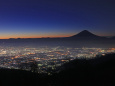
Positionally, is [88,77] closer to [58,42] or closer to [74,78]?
[74,78]

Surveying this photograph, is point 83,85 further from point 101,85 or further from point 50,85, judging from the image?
point 50,85

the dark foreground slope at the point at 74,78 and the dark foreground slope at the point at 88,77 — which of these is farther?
the dark foreground slope at the point at 74,78

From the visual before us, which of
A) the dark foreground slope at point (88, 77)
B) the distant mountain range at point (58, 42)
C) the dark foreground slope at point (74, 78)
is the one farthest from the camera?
the distant mountain range at point (58, 42)

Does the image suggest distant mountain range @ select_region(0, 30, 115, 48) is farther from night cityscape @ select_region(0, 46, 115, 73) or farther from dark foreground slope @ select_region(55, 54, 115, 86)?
dark foreground slope @ select_region(55, 54, 115, 86)

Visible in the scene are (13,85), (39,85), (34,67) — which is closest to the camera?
(39,85)

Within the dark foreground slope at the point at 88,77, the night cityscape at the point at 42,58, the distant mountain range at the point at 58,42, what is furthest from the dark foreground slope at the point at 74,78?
the distant mountain range at the point at 58,42

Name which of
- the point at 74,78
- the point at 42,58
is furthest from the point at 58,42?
the point at 74,78

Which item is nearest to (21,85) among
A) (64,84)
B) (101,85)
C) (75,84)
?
(64,84)

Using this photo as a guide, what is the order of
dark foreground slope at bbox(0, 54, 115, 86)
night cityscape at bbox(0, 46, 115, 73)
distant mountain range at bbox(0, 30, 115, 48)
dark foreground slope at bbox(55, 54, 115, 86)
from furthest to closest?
distant mountain range at bbox(0, 30, 115, 48) < night cityscape at bbox(0, 46, 115, 73) < dark foreground slope at bbox(0, 54, 115, 86) < dark foreground slope at bbox(55, 54, 115, 86)

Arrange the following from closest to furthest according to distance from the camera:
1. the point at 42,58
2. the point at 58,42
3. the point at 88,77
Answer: the point at 88,77, the point at 42,58, the point at 58,42

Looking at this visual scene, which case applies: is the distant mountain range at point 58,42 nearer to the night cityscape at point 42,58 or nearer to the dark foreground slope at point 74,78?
the night cityscape at point 42,58

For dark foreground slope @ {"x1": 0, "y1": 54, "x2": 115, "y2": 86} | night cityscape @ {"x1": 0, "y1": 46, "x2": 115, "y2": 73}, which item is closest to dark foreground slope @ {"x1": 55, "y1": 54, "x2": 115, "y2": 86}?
dark foreground slope @ {"x1": 0, "y1": 54, "x2": 115, "y2": 86}
